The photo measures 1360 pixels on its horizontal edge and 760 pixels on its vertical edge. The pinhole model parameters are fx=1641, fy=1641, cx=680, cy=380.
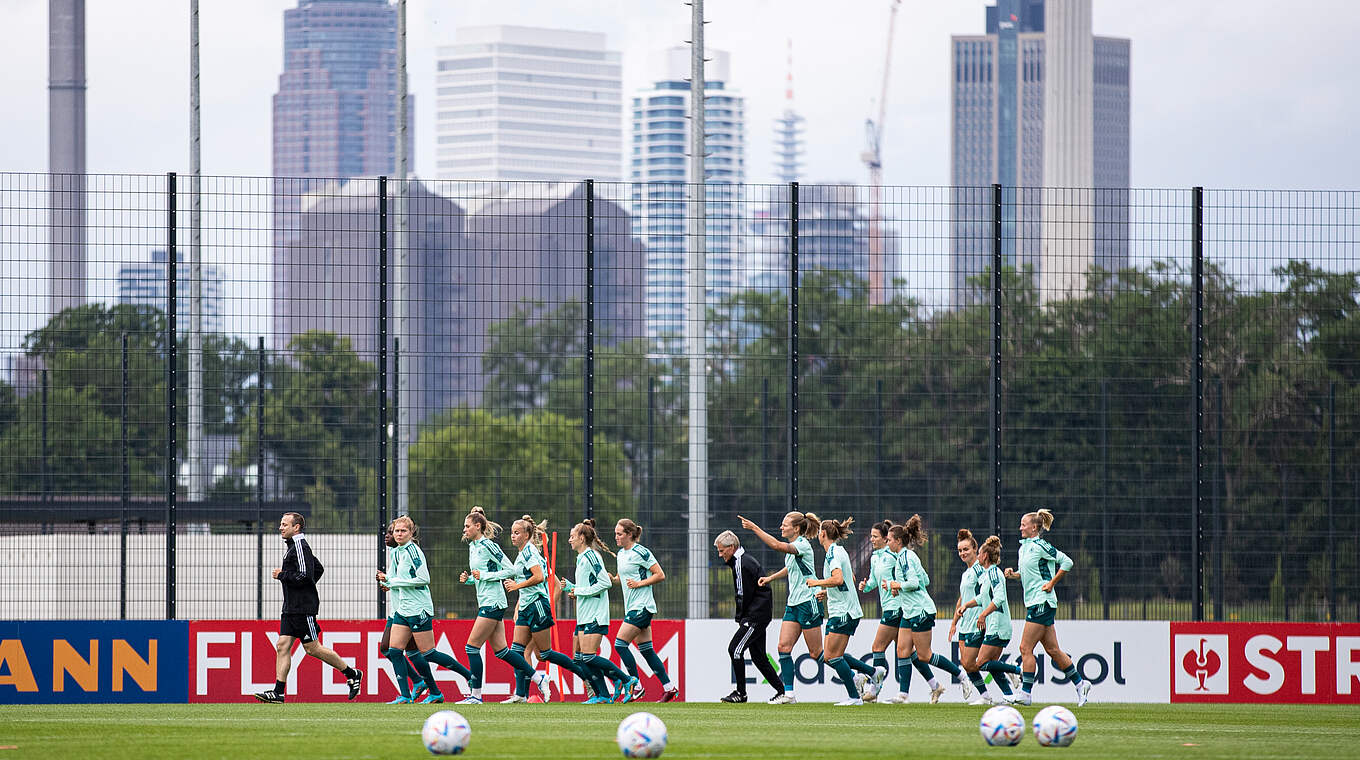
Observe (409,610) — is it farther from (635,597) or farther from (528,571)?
(635,597)

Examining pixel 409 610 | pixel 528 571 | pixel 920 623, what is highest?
pixel 528 571

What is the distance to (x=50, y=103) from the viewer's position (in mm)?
91125

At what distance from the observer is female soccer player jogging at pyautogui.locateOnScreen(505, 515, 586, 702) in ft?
54.9

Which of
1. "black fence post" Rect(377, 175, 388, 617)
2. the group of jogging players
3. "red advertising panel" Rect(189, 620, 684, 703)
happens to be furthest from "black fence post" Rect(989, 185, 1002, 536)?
"black fence post" Rect(377, 175, 388, 617)

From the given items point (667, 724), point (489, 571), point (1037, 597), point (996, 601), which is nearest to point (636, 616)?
point (489, 571)

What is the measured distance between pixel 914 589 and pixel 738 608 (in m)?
1.92

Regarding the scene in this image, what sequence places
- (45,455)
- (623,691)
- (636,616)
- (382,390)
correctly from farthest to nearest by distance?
(45,455) < (382,390) < (623,691) < (636,616)

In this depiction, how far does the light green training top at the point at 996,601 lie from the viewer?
16.8 metres

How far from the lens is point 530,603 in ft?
55.2

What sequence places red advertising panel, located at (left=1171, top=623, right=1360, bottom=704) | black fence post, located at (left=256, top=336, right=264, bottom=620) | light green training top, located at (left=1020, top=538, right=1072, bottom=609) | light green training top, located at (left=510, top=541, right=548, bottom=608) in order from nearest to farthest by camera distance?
light green training top, located at (left=1020, top=538, right=1072, bottom=609) < light green training top, located at (left=510, top=541, right=548, bottom=608) < red advertising panel, located at (left=1171, top=623, right=1360, bottom=704) < black fence post, located at (left=256, top=336, right=264, bottom=620)

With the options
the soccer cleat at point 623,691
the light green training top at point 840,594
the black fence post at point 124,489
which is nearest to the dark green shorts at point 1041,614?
the light green training top at point 840,594

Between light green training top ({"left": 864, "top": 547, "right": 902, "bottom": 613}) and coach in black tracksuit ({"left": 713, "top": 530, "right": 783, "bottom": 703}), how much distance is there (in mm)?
1266

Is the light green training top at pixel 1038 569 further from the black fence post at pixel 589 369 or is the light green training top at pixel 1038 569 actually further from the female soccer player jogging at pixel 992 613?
the black fence post at pixel 589 369

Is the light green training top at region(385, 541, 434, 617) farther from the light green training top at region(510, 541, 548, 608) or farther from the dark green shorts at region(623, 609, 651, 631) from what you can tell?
the dark green shorts at region(623, 609, 651, 631)
